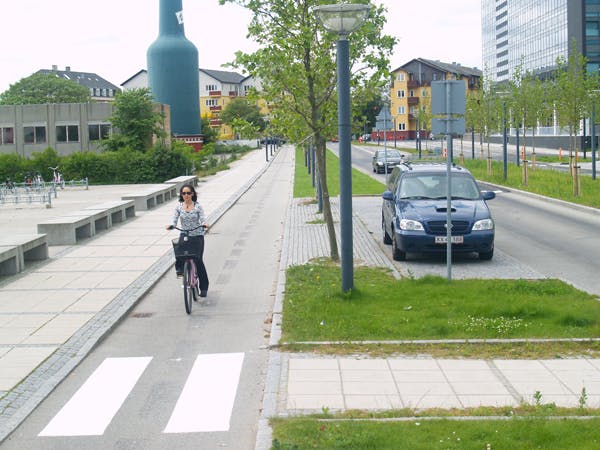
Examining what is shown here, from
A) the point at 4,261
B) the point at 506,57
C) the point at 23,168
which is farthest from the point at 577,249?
the point at 506,57

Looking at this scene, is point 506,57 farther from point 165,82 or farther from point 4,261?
point 4,261

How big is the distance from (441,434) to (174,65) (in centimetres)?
7245

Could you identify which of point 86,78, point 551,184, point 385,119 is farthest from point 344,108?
point 86,78

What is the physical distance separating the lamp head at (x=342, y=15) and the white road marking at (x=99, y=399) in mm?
4937

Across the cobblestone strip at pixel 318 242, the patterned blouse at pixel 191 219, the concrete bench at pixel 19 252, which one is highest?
the patterned blouse at pixel 191 219

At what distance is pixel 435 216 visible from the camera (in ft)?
47.7

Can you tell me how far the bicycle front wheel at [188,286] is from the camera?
10.7m

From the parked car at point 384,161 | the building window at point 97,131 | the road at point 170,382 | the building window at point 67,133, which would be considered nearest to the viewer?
the road at point 170,382

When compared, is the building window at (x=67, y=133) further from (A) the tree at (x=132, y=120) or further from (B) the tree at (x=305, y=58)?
(B) the tree at (x=305, y=58)

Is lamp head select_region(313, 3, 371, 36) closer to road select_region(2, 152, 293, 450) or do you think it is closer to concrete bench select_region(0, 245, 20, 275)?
road select_region(2, 152, 293, 450)

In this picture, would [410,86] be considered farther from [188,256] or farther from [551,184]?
[188,256]

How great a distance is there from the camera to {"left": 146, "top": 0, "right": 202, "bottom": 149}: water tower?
75.4 m

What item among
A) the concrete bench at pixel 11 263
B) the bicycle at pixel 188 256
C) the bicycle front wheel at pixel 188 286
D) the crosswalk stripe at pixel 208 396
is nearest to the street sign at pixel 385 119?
the concrete bench at pixel 11 263

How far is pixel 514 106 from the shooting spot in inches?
1588
